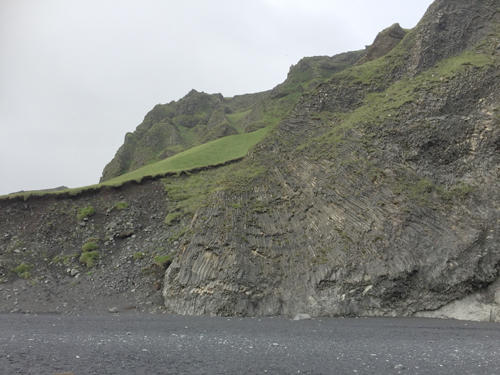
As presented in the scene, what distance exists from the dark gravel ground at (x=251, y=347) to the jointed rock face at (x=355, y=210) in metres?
3.26

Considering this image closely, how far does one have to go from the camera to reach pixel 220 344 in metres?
16.0

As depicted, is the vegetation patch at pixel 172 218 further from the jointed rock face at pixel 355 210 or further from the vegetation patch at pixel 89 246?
the vegetation patch at pixel 89 246

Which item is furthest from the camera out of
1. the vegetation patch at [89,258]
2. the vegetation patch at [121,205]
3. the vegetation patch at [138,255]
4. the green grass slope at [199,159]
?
the green grass slope at [199,159]

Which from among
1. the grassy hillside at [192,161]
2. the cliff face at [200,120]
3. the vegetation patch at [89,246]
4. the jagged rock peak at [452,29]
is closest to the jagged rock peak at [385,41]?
the jagged rock peak at [452,29]

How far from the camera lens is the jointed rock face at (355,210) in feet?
81.5

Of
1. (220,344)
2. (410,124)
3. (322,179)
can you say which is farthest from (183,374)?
(410,124)

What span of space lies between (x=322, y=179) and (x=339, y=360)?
2101 cm

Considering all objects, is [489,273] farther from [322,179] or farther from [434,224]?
[322,179]

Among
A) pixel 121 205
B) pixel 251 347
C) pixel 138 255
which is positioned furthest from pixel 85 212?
pixel 251 347

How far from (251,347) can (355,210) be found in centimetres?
1660

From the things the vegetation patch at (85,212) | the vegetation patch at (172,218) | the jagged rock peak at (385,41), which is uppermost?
the jagged rock peak at (385,41)

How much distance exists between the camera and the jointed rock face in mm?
24844

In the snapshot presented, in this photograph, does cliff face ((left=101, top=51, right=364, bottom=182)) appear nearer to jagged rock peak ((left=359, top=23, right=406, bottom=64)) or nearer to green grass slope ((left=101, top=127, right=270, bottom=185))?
green grass slope ((left=101, top=127, right=270, bottom=185))

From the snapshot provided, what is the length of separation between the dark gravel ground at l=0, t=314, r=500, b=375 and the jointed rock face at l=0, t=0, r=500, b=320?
128 inches
